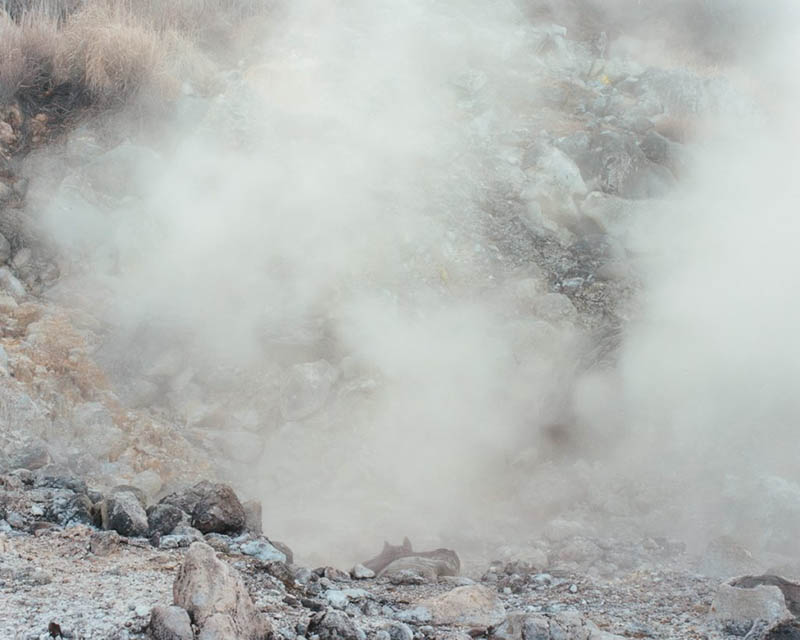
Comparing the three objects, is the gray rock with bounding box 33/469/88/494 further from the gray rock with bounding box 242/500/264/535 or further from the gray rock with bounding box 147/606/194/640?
the gray rock with bounding box 147/606/194/640

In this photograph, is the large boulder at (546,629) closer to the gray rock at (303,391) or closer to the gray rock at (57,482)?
the gray rock at (57,482)

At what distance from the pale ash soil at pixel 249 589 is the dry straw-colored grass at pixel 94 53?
3.81 m

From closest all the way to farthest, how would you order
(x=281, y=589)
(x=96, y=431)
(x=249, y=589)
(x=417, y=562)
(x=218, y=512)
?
(x=249, y=589)
(x=281, y=589)
(x=218, y=512)
(x=417, y=562)
(x=96, y=431)

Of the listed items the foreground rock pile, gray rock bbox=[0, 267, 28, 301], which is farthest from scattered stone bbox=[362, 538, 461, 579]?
gray rock bbox=[0, 267, 28, 301]

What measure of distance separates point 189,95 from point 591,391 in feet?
11.7

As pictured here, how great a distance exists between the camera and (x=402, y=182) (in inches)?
200

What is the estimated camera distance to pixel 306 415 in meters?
3.91

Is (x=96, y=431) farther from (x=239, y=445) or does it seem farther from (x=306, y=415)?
(x=306, y=415)

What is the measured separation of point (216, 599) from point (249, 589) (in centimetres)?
40

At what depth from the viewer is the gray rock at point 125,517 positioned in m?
2.35

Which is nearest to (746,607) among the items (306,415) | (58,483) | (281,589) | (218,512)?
(281,589)

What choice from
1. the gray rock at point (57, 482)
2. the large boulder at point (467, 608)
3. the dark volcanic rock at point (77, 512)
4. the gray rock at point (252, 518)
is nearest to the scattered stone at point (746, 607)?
the large boulder at point (467, 608)

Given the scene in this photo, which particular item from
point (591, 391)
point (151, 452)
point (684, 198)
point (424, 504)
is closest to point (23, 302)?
point (151, 452)

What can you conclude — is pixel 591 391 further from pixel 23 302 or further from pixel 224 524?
pixel 23 302
